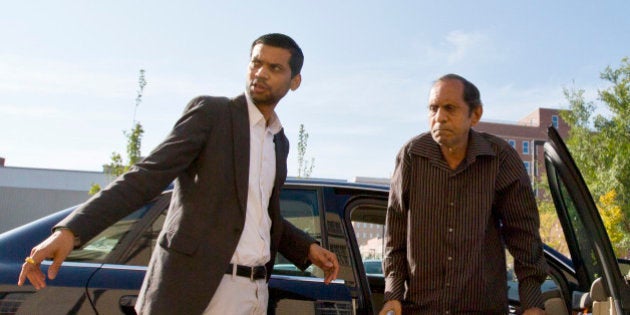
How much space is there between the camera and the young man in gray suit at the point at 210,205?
1.87m

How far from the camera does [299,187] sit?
328 centimetres

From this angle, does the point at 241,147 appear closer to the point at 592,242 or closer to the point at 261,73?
the point at 261,73

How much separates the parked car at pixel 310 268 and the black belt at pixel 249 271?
0.67 metres

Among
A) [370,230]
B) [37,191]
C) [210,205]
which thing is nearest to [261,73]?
[210,205]

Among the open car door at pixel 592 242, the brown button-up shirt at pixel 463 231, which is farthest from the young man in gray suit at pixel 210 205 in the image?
the open car door at pixel 592 242

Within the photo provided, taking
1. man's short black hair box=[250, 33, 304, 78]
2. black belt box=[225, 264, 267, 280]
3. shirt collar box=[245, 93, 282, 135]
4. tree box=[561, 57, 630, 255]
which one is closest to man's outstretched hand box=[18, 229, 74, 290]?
black belt box=[225, 264, 267, 280]

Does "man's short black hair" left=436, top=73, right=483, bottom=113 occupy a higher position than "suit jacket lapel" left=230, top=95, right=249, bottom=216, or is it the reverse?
"man's short black hair" left=436, top=73, right=483, bottom=113

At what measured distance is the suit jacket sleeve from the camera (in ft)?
5.90

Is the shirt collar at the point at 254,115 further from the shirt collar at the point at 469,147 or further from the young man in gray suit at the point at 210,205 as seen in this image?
the shirt collar at the point at 469,147

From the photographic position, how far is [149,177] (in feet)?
6.42

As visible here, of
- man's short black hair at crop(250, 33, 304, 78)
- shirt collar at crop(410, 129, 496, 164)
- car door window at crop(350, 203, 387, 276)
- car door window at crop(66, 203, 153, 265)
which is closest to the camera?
man's short black hair at crop(250, 33, 304, 78)

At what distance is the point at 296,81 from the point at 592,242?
1.45 m

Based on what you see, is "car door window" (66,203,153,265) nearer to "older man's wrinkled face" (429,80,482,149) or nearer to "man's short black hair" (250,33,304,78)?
"man's short black hair" (250,33,304,78)

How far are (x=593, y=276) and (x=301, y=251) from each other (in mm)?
1345
